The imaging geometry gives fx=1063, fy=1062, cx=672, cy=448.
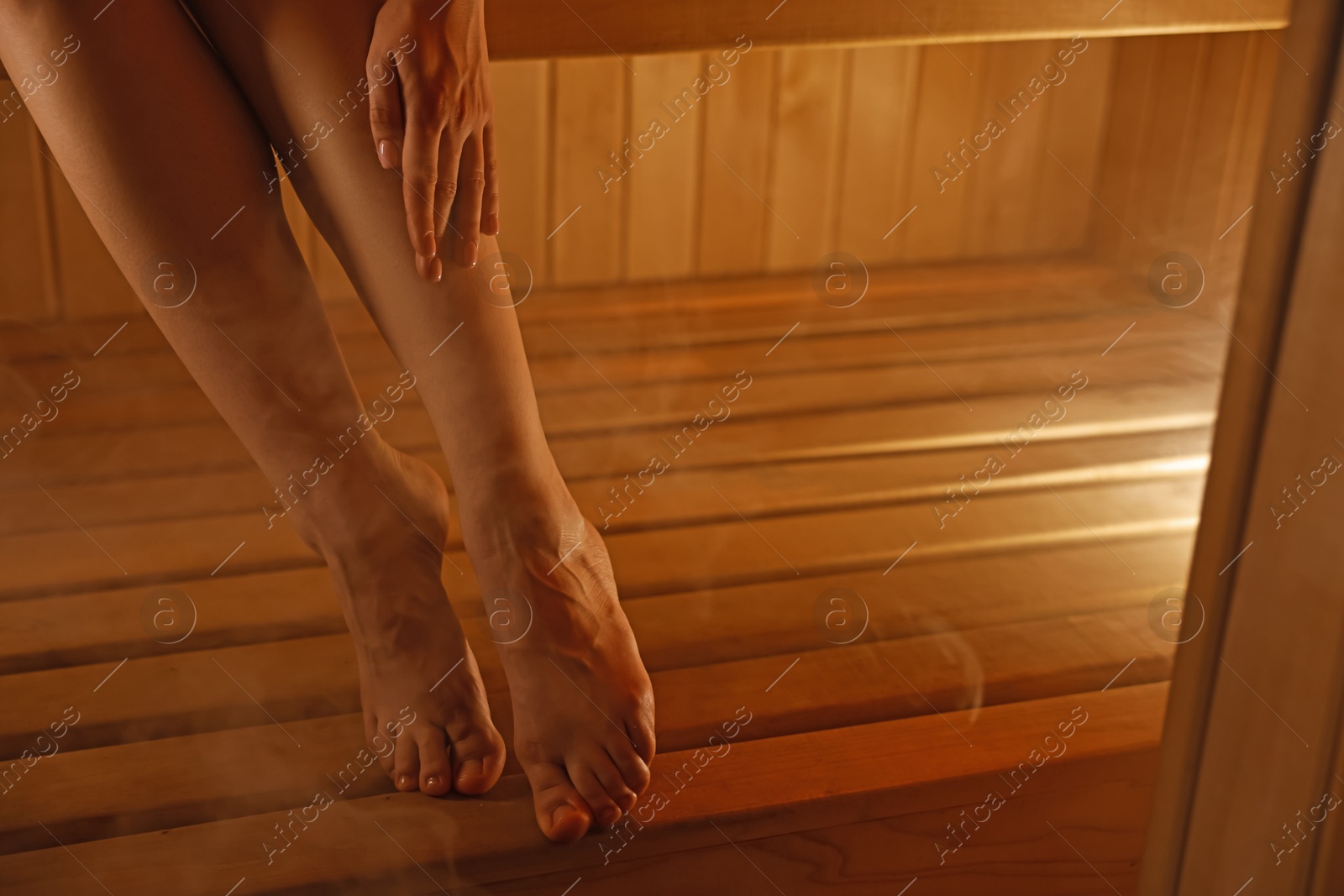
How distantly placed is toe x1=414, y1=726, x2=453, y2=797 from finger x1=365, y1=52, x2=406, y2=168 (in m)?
0.35

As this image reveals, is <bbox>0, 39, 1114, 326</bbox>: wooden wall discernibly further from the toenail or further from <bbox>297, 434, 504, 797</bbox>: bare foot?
the toenail

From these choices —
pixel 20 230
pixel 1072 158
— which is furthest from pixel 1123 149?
pixel 20 230

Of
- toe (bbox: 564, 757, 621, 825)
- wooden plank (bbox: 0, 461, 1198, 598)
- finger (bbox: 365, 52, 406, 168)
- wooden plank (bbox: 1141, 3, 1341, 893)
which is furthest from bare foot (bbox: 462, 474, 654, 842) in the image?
wooden plank (bbox: 1141, 3, 1341, 893)

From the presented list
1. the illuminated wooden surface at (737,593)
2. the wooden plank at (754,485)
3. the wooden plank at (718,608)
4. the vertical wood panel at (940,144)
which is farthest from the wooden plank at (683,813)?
the vertical wood panel at (940,144)

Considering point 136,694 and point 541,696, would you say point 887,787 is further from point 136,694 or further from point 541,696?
point 136,694

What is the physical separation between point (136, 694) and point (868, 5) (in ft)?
2.27

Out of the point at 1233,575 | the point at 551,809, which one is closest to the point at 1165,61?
the point at 1233,575

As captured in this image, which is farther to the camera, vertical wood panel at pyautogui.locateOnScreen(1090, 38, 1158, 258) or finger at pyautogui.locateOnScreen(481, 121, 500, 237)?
vertical wood panel at pyautogui.locateOnScreen(1090, 38, 1158, 258)

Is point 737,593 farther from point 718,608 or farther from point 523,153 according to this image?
point 523,153

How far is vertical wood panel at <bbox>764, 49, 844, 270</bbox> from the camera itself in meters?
Result: 0.97

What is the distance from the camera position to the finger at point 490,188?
0.63 meters

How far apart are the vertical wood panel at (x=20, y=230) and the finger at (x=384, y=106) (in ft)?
1.17

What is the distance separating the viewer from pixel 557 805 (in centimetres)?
63

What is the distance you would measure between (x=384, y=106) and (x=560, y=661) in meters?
0.34
